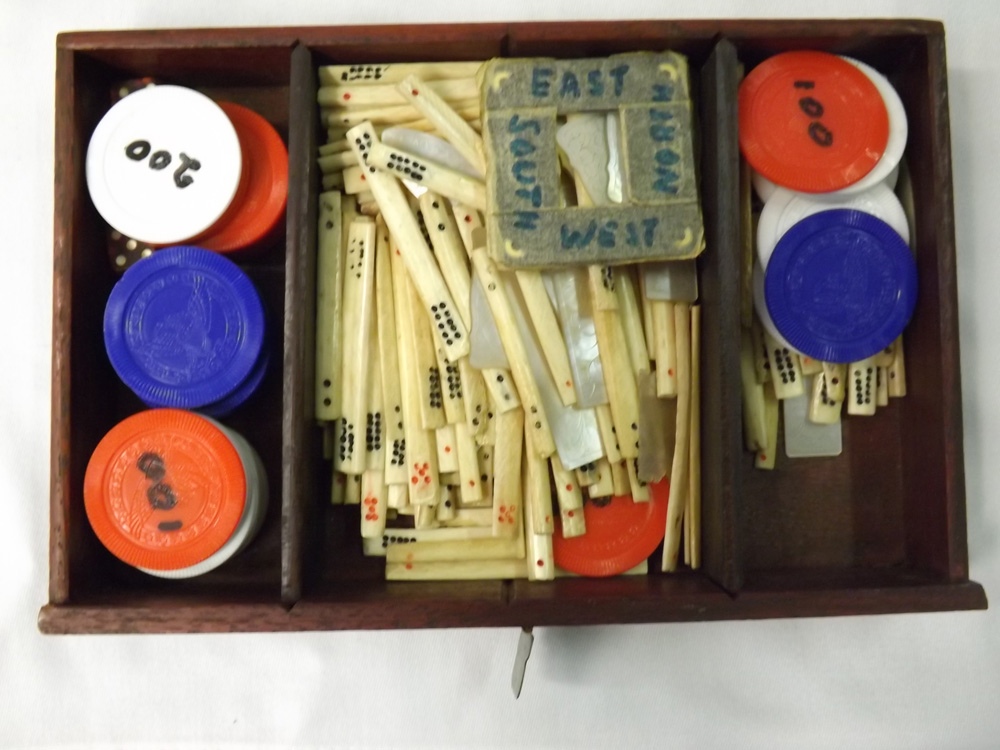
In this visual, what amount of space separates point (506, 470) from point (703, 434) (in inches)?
12.4

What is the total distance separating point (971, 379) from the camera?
1.31 metres

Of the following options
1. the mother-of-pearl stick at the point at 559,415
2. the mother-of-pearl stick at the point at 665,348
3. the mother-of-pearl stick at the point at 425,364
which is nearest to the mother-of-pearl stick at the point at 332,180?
the mother-of-pearl stick at the point at 425,364

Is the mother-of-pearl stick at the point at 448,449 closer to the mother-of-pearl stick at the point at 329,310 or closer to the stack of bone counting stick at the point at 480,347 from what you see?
the stack of bone counting stick at the point at 480,347

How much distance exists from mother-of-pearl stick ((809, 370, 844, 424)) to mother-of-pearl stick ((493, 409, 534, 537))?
0.49m

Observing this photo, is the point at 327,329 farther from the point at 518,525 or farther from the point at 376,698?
the point at 376,698

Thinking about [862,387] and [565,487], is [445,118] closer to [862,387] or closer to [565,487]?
[565,487]

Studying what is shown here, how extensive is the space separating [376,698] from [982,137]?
1.48 metres

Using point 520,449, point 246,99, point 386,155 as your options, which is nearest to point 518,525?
point 520,449

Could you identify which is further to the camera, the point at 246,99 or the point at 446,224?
the point at 246,99

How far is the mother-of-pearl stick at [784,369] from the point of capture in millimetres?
1187

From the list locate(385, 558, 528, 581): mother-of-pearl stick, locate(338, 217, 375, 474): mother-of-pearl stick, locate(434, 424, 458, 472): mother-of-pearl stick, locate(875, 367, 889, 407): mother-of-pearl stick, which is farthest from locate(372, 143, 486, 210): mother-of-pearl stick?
locate(875, 367, 889, 407): mother-of-pearl stick

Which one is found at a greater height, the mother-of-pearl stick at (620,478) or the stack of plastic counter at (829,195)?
the stack of plastic counter at (829,195)

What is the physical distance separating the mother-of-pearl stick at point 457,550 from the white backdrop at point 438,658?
0.21 metres

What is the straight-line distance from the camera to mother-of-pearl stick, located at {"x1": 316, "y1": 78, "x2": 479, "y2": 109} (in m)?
1.15
